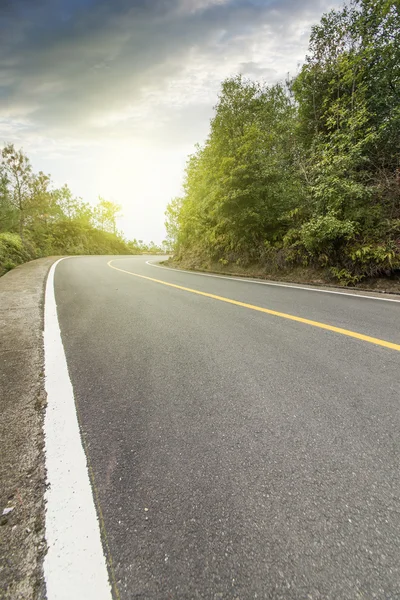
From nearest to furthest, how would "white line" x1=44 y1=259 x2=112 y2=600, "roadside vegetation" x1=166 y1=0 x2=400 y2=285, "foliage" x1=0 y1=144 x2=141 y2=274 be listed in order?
"white line" x1=44 y1=259 x2=112 y2=600, "roadside vegetation" x1=166 y1=0 x2=400 y2=285, "foliage" x1=0 y1=144 x2=141 y2=274

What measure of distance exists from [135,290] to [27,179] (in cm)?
2034

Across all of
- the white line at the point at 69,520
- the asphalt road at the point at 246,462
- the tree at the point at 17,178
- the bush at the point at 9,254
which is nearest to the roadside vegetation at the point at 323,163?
the asphalt road at the point at 246,462

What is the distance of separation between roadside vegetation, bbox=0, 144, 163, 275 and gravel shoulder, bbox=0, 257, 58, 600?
453 inches

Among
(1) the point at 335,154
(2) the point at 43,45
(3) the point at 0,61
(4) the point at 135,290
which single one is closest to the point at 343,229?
(1) the point at 335,154

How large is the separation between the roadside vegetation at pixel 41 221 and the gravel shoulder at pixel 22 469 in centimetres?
1151

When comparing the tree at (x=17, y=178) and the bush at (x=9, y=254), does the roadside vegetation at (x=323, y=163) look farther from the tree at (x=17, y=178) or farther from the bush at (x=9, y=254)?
the tree at (x=17, y=178)

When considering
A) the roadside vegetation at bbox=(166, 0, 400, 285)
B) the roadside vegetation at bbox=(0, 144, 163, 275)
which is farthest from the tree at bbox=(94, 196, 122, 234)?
the roadside vegetation at bbox=(166, 0, 400, 285)

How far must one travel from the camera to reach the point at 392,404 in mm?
1734

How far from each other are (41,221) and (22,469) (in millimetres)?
27288

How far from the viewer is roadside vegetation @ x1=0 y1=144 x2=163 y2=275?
52.9ft

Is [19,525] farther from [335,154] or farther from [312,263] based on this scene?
[335,154]

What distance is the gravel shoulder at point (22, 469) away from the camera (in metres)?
0.82

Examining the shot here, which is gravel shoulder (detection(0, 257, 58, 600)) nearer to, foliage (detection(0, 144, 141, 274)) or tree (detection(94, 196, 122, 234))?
foliage (detection(0, 144, 141, 274))

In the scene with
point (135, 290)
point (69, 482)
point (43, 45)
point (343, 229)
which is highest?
point (43, 45)
